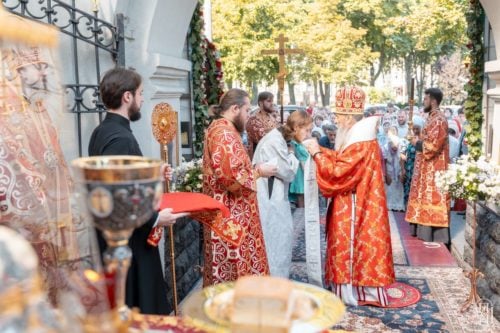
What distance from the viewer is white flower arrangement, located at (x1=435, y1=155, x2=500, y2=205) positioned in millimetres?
4520

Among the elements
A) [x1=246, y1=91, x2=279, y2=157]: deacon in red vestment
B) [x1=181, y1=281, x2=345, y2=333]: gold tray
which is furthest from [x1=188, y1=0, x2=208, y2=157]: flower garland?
[x1=181, y1=281, x2=345, y2=333]: gold tray

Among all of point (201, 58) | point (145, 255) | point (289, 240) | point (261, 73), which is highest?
point (261, 73)

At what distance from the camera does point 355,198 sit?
4859 millimetres

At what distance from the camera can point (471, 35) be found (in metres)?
6.66

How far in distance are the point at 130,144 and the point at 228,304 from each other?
168 centimetres

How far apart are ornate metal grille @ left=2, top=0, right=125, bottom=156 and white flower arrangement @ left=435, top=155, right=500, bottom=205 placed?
3.11m

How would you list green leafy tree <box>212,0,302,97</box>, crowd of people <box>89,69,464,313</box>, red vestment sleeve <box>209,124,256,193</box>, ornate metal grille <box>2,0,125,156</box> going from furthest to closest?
green leafy tree <box>212,0,302,97</box>
red vestment sleeve <box>209,124,256,193</box>
ornate metal grille <box>2,0,125,156</box>
crowd of people <box>89,69,464,313</box>

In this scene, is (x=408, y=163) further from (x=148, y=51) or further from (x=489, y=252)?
(x=148, y=51)

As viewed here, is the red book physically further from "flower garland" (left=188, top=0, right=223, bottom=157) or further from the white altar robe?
"flower garland" (left=188, top=0, right=223, bottom=157)

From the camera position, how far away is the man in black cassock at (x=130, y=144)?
2852 mm

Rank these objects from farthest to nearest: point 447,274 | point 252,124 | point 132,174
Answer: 1. point 252,124
2. point 447,274
3. point 132,174

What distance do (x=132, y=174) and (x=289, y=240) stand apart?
4.53 meters

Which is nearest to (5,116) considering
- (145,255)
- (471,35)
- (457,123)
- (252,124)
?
(145,255)

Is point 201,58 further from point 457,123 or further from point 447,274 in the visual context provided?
point 457,123
